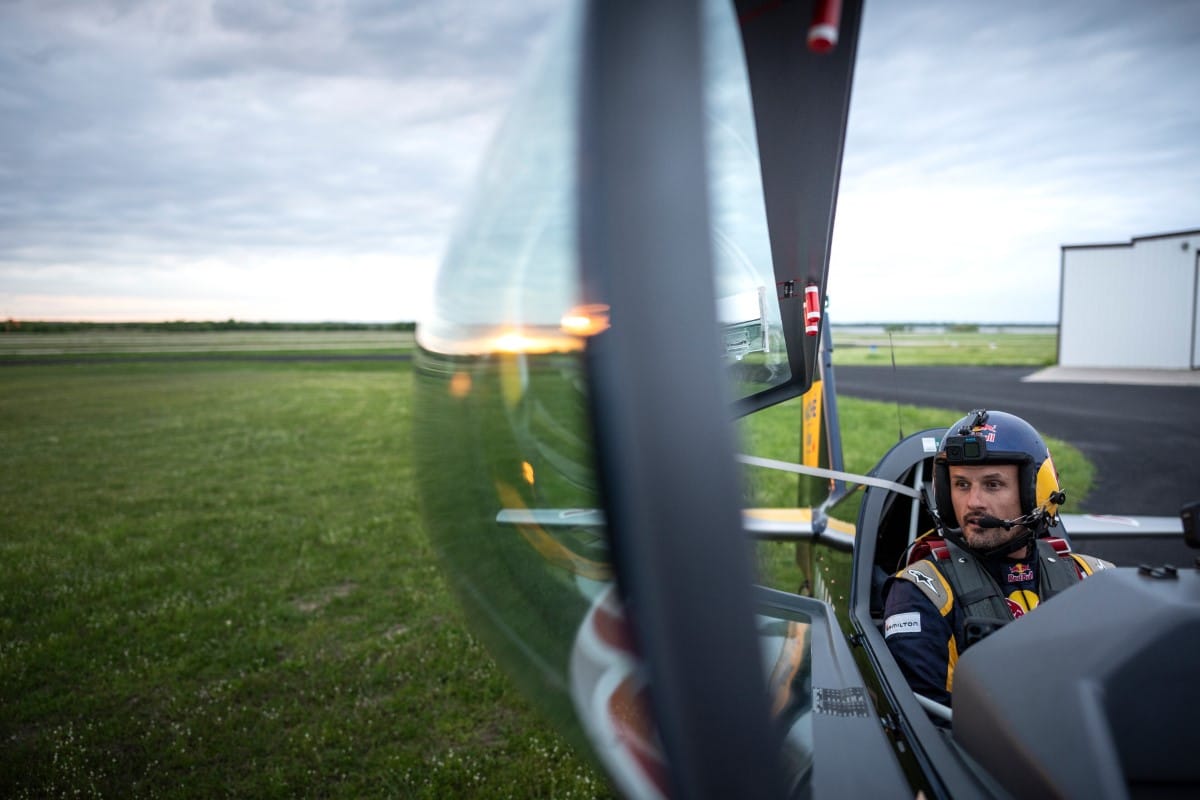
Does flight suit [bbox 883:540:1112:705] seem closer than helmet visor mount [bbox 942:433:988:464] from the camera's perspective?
Yes

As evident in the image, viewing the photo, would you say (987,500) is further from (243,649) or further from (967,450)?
(243,649)

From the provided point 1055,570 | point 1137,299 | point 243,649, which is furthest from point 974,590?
point 1137,299

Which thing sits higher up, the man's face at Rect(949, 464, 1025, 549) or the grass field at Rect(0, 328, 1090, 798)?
the man's face at Rect(949, 464, 1025, 549)

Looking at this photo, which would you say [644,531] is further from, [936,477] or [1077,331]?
[1077,331]

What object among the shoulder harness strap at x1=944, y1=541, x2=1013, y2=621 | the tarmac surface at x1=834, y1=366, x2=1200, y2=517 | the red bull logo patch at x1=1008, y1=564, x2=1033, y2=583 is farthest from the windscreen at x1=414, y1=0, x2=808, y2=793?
the tarmac surface at x1=834, y1=366, x2=1200, y2=517

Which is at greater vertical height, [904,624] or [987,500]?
[987,500]

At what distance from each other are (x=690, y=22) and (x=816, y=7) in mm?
186

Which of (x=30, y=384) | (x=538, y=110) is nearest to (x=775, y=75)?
(x=538, y=110)

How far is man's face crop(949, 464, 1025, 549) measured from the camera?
6.88 ft

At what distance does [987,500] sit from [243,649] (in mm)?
4310

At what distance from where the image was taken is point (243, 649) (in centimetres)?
426

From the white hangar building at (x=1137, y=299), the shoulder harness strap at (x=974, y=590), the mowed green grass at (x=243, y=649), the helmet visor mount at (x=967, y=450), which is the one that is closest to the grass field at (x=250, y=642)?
the mowed green grass at (x=243, y=649)

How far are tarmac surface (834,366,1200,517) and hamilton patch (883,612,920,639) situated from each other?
82 centimetres

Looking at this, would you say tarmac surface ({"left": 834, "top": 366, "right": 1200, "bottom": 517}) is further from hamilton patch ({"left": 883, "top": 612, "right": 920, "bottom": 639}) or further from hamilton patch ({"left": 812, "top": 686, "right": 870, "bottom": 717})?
hamilton patch ({"left": 812, "top": 686, "right": 870, "bottom": 717})
